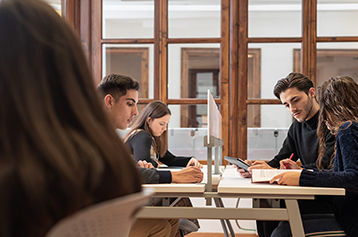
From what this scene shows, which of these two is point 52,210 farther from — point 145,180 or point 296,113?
point 296,113

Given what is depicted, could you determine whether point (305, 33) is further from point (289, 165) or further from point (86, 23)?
point (86, 23)

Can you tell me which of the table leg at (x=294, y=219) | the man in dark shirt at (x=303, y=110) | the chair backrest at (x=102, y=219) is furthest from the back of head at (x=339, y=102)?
the chair backrest at (x=102, y=219)

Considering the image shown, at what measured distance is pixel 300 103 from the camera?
1961mm

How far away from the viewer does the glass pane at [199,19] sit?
2.82m

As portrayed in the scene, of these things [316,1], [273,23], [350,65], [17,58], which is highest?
[316,1]

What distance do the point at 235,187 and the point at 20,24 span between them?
102cm

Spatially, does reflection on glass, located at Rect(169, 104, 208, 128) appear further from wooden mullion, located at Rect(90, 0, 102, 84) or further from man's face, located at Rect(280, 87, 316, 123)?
man's face, located at Rect(280, 87, 316, 123)

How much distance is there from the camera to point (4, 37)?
1.13 feet

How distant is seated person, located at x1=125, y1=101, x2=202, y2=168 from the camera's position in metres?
1.77

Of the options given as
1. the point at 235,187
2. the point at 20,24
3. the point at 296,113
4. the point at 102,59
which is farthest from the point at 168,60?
the point at 20,24

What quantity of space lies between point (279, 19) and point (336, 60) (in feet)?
1.96

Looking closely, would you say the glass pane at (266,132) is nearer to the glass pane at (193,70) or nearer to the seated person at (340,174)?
the glass pane at (193,70)

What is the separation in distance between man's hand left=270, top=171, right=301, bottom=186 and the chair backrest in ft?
3.42

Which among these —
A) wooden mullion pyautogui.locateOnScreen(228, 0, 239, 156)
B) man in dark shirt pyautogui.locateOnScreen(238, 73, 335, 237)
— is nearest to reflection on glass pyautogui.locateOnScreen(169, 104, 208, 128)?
wooden mullion pyautogui.locateOnScreen(228, 0, 239, 156)
